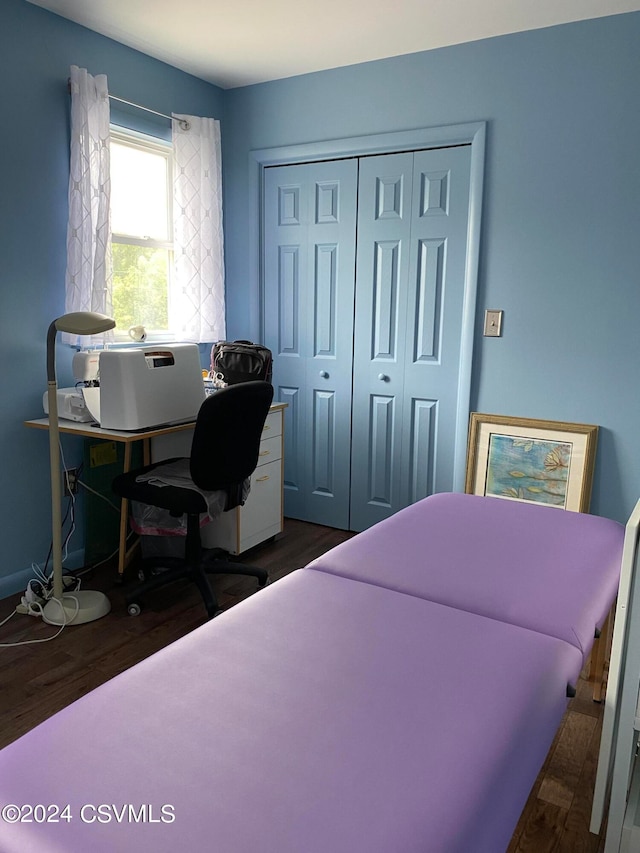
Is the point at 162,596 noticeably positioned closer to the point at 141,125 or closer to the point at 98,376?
the point at 98,376

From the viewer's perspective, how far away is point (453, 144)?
9.99 ft

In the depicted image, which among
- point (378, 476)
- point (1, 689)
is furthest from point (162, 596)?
point (378, 476)

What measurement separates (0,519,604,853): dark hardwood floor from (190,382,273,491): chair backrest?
0.57 m

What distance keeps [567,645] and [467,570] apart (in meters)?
0.33

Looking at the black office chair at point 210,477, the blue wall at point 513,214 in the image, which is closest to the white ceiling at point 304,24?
the blue wall at point 513,214

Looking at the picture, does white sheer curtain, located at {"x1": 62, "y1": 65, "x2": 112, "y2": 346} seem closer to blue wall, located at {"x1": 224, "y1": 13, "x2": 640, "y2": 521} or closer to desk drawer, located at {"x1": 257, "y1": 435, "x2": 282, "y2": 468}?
desk drawer, located at {"x1": 257, "y1": 435, "x2": 282, "y2": 468}

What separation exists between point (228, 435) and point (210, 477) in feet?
0.59

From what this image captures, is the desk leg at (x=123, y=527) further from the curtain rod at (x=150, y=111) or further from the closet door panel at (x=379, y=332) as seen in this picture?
the curtain rod at (x=150, y=111)

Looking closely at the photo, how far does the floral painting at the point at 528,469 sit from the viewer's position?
2.95 meters

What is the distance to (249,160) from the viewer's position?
3.62 meters

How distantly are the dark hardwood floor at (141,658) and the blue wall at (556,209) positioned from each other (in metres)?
1.24

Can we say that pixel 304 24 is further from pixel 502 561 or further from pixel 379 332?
pixel 502 561

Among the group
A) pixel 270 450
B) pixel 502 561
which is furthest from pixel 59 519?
pixel 502 561

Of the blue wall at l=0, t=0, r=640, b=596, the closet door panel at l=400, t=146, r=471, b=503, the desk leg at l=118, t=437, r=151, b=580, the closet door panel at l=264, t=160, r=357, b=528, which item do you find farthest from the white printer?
the closet door panel at l=400, t=146, r=471, b=503
